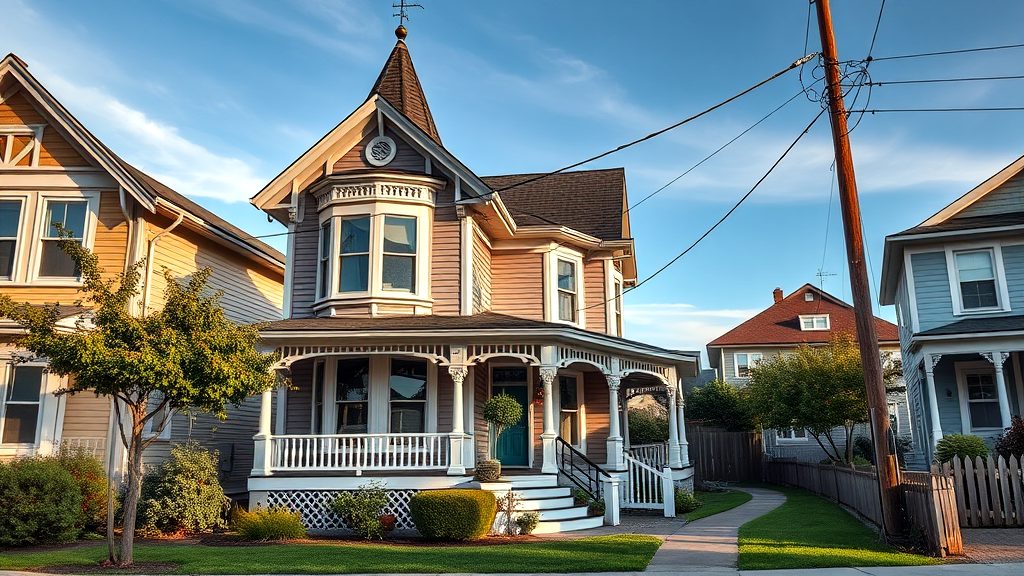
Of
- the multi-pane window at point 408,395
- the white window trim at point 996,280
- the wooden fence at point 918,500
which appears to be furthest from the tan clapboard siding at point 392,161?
the white window trim at point 996,280

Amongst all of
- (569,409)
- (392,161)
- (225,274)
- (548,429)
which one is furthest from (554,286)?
(225,274)

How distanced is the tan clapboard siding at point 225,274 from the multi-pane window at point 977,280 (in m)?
17.9

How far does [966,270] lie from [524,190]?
12337 mm

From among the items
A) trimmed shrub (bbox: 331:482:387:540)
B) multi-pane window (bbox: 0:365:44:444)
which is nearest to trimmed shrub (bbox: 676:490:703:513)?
trimmed shrub (bbox: 331:482:387:540)

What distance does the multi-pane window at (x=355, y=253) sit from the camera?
1706cm

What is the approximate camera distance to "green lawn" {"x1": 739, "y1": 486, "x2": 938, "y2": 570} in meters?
9.82

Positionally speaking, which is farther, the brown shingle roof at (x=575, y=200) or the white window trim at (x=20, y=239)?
the brown shingle roof at (x=575, y=200)

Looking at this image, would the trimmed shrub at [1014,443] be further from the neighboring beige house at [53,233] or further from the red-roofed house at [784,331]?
the red-roofed house at [784,331]

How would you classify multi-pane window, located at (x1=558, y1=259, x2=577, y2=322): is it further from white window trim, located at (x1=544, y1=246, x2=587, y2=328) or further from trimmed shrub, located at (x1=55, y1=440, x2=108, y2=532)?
trimmed shrub, located at (x1=55, y1=440, x2=108, y2=532)

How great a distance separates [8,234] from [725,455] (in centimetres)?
2634

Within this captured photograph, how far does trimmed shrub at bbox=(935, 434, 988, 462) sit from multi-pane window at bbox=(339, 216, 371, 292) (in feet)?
42.0

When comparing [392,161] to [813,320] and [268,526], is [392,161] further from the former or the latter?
[813,320]

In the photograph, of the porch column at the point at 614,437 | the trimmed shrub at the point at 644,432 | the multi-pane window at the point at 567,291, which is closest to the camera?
the porch column at the point at 614,437

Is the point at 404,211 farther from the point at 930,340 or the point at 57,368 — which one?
the point at 930,340
